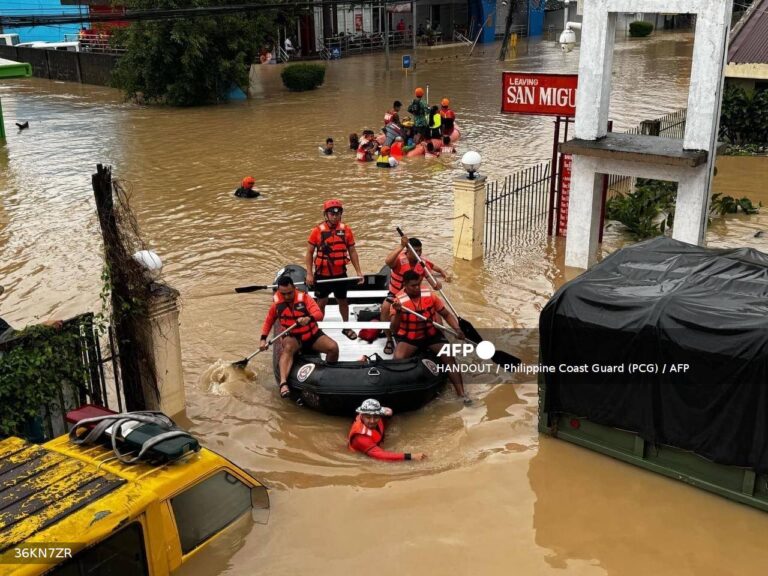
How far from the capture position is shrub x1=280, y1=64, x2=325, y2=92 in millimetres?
34781

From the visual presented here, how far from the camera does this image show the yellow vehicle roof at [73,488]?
4914 mm

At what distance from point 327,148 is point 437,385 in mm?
14430

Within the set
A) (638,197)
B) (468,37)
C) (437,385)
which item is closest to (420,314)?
(437,385)

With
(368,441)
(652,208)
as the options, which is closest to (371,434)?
(368,441)

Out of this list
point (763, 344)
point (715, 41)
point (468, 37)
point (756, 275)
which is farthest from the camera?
point (468, 37)

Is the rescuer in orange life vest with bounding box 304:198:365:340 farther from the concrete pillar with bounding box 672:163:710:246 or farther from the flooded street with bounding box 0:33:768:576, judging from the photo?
the concrete pillar with bounding box 672:163:710:246

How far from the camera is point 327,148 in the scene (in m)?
22.5

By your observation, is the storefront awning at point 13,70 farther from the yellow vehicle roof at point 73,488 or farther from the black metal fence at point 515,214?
the black metal fence at point 515,214

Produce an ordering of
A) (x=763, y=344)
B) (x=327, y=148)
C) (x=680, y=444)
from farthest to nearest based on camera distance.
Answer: (x=327, y=148) → (x=680, y=444) → (x=763, y=344)

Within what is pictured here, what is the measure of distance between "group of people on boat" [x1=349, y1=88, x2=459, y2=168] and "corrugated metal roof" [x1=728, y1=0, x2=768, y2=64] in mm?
7850

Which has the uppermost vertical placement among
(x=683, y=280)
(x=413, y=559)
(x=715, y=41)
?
(x=715, y=41)

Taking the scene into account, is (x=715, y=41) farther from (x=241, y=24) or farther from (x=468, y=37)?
(x=468, y=37)

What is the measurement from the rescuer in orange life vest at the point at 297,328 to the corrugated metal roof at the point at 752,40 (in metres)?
16.9

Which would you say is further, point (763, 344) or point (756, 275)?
point (756, 275)
